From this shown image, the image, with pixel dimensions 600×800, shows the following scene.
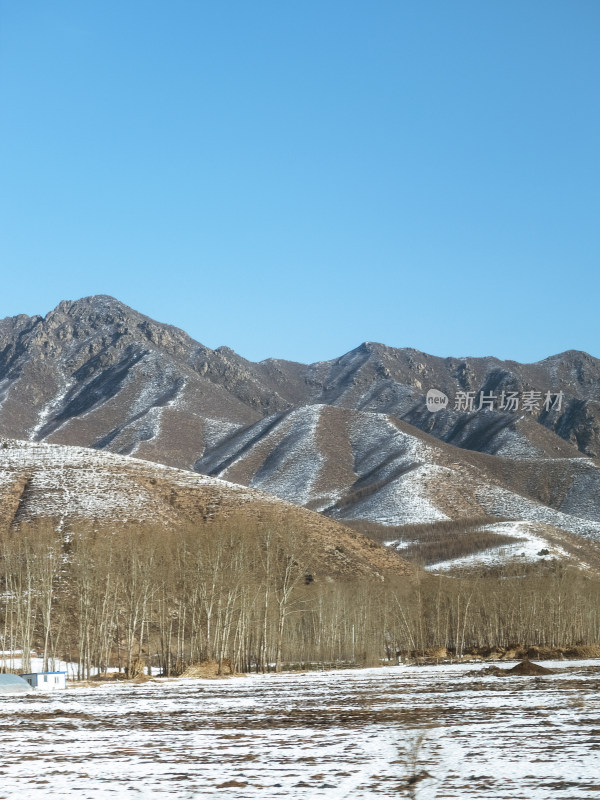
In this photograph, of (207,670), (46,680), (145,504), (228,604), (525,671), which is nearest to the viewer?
(525,671)

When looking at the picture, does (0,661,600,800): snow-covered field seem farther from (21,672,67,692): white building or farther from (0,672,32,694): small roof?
(21,672,67,692): white building

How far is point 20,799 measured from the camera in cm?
1509

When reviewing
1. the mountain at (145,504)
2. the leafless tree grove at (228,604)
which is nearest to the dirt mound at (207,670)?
the leafless tree grove at (228,604)

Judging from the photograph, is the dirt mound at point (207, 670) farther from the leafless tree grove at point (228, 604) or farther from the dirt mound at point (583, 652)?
the dirt mound at point (583, 652)

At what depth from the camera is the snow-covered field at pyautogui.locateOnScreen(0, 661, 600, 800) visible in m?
15.6

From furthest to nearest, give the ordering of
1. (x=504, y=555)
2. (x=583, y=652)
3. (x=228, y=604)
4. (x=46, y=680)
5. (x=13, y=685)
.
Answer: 1. (x=504, y=555)
2. (x=583, y=652)
3. (x=228, y=604)
4. (x=46, y=680)
5. (x=13, y=685)

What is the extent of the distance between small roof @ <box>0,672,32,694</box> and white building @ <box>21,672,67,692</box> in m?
0.78

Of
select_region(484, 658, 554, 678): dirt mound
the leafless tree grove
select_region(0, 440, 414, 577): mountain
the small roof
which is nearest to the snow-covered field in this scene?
the small roof

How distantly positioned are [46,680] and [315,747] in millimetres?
35496

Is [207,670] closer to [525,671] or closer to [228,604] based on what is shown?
[228,604]

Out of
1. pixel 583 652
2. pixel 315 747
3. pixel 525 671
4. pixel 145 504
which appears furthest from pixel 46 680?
pixel 145 504

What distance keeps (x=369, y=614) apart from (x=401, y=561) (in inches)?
1657

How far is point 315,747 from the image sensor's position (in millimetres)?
20594

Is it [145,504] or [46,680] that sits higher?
[145,504]
